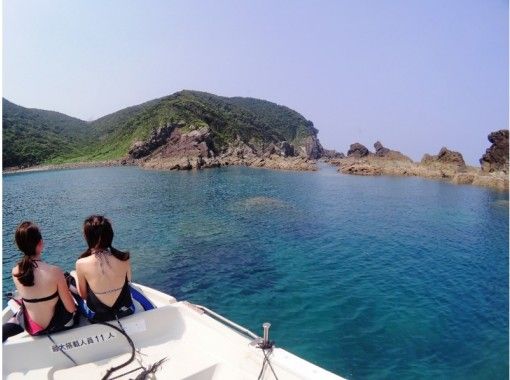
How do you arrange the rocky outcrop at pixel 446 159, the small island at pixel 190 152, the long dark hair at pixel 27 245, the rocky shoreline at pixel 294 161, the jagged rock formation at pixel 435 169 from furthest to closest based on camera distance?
the rocky outcrop at pixel 446 159
the small island at pixel 190 152
the rocky shoreline at pixel 294 161
the jagged rock formation at pixel 435 169
the long dark hair at pixel 27 245

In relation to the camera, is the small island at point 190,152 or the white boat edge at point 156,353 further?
the small island at point 190,152

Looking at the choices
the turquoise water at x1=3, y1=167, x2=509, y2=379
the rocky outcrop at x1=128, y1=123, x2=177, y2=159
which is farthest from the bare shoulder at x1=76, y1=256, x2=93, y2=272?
the rocky outcrop at x1=128, y1=123, x2=177, y2=159

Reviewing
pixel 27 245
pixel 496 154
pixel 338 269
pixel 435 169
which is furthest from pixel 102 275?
pixel 435 169

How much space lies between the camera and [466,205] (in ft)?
150

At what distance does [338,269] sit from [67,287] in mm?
15287

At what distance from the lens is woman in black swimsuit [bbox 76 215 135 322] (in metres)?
7.03

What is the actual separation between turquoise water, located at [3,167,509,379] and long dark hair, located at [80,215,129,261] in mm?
7532

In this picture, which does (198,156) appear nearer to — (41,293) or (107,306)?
(107,306)

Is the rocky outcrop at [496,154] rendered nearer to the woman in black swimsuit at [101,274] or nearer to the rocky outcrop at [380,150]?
the rocky outcrop at [380,150]

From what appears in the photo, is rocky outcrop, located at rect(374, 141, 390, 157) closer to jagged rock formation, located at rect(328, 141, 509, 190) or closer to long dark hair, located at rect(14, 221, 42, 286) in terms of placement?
jagged rock formation, located at rect(328, 141, 509, 190)

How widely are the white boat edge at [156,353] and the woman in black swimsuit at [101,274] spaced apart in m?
0.35

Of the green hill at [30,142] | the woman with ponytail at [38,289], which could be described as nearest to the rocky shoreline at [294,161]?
the green hill at [30,142]

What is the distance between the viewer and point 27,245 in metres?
6.50

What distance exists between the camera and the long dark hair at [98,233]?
6.94 m
